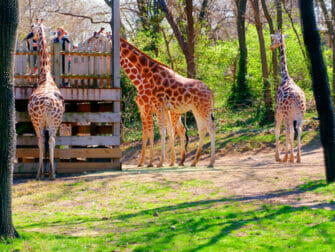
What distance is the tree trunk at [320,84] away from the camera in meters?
9.07

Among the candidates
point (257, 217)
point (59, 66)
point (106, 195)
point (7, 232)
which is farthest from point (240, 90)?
point (7, 232)

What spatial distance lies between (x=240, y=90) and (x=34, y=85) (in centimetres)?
1527

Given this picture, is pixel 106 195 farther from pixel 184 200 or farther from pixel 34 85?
pixel 34 85

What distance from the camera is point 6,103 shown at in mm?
6293

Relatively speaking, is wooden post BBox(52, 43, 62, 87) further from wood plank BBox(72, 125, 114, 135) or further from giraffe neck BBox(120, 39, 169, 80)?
giraffe neck BBox(120, 39, 169, 80)

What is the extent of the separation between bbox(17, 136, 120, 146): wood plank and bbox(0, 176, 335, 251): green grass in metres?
2.27

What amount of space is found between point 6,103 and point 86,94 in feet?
21.0

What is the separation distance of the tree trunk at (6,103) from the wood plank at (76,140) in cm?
615

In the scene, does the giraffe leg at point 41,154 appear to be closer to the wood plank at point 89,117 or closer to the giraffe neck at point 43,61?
the wood plank at point 89,117

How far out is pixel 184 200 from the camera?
872 cm

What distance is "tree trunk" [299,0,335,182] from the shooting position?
9070 mm

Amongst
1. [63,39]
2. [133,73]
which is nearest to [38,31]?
[63,39]

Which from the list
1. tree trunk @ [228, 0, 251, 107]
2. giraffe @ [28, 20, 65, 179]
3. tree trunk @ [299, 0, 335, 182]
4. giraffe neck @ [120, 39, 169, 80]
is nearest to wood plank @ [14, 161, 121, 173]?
giraffe @ [28, 20, 65, 179]

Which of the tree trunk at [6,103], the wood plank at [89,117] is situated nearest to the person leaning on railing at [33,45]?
the wood plank at [89,117]
